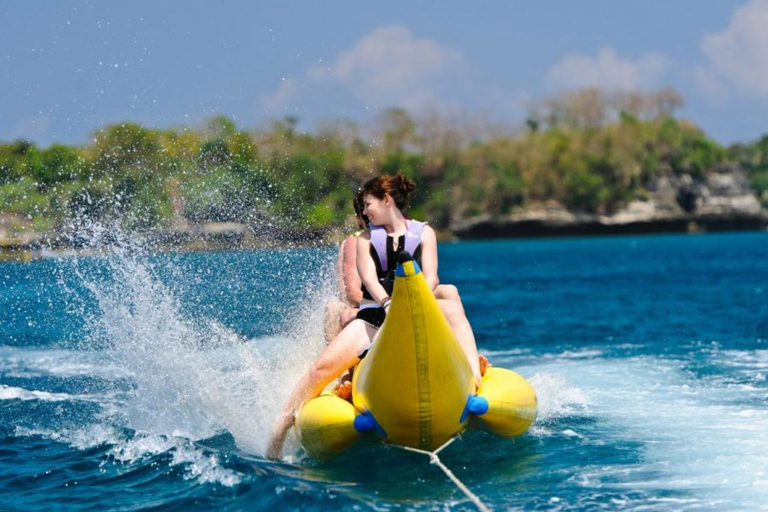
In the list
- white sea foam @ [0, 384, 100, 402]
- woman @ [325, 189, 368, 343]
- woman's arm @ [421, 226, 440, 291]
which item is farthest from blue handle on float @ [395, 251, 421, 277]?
white sea foam @ [0, 384, 100, 402]

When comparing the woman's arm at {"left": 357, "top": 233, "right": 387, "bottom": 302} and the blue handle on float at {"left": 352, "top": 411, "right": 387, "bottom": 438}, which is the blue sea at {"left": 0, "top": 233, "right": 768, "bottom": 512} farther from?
the woman's arm at {"left": 357, "top": 233, "right": 387, "bottom": 302}

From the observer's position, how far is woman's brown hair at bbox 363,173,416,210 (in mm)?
6602

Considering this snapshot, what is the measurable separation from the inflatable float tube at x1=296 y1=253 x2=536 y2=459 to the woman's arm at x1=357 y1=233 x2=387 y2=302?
461mm

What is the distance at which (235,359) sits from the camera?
11.7m

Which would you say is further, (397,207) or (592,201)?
(592,201)

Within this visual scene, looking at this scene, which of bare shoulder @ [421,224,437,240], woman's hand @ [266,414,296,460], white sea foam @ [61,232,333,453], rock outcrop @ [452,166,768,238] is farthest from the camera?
rock outcrop @ [452,166,768,238]

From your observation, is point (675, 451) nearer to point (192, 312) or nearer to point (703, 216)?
point (192, 312)

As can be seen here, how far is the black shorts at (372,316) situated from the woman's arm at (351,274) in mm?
211

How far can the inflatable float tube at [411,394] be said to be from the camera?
231 inches

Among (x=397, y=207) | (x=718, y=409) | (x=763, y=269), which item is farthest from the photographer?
(x=763, y=269)

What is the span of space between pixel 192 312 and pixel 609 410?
7065mm

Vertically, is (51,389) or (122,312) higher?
(122,312)

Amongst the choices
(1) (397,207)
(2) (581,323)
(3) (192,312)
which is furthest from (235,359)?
(2) (581,323)

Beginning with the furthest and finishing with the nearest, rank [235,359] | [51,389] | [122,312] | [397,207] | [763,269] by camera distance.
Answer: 1. [763,269]
2. [235,359]
3. [51,389]
4. [122,312]
5. [397,207]
